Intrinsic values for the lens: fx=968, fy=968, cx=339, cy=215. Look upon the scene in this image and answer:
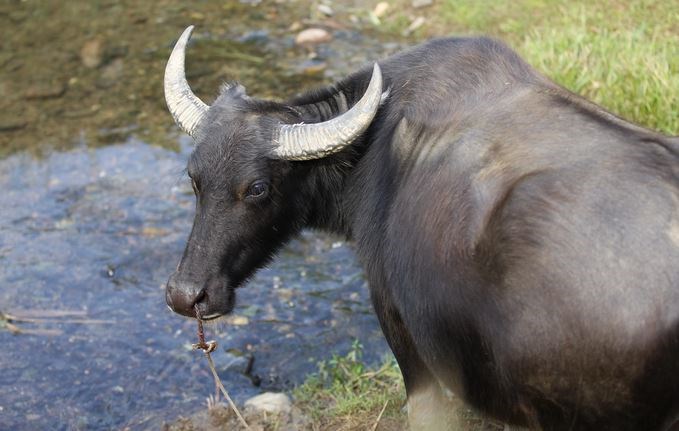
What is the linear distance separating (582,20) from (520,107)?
4.26 metres

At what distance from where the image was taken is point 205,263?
4352mm

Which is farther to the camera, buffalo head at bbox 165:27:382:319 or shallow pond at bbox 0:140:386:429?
shallow pond at bbox 0:140:386:429

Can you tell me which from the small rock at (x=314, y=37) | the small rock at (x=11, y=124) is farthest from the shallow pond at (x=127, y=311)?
the small rock at (x=314, y=37)

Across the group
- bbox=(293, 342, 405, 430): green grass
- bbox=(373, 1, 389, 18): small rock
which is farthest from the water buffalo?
bbox=(373, 1, 389, 18): small rock

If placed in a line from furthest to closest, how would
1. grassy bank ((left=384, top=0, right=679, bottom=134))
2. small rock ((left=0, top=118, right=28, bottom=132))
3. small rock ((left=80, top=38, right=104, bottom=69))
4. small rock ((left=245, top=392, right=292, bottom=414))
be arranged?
small rock ((left=80, top=38, right=104, bottom=69))
small rock ((left=0, top=118, right=28, bottom=132))
grassy bank ((left=384, top=0, right=679, bottom=134))
small rock ((left=245, top=392, right=292, bottom=414))

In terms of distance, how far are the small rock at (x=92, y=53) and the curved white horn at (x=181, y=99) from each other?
192 inches

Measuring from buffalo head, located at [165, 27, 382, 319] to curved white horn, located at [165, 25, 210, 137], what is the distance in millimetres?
155

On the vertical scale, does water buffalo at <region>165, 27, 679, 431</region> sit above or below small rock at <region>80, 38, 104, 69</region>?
above

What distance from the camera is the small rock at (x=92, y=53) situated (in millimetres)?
9539

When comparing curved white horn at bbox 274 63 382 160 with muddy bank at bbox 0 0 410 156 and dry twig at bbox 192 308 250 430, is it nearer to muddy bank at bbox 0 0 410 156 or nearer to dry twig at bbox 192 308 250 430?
dry twig at bbox 192 308 250 430

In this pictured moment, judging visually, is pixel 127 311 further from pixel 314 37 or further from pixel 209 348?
pixel 314 37

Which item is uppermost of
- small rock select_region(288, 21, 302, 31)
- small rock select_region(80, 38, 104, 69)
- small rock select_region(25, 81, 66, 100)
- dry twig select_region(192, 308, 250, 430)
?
dry twig select_region(192, 308, 250, 430)

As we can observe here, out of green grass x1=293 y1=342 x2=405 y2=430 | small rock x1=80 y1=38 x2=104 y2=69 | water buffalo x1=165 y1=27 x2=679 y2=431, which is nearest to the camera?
water buffalo x1=165 y1=27 x2=679 y2=431

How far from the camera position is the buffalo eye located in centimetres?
436
